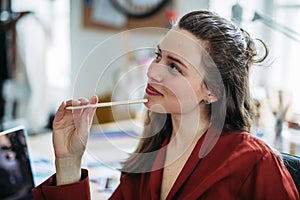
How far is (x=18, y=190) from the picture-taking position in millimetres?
1111

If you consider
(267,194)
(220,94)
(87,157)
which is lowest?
(87,157)

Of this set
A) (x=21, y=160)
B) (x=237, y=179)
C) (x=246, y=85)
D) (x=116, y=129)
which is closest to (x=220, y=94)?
(x=246, y=85)

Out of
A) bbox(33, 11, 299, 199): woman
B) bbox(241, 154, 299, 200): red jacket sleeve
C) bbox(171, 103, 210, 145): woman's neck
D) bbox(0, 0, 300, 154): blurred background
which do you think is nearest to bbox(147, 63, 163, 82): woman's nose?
bbox(33, 11, 299, 199): woman

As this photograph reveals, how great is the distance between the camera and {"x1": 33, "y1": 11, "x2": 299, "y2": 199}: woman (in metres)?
0.86

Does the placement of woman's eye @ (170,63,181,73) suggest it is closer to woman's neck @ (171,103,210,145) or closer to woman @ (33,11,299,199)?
woman @ (33,11,299,199)

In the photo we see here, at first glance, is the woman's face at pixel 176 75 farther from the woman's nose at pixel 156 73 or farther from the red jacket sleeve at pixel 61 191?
the red jacket sleeve at pixel 61 191

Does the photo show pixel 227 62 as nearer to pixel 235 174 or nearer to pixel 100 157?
pixel 235 174

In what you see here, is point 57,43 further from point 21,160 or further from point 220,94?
point 220,94

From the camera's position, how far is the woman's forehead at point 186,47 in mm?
880

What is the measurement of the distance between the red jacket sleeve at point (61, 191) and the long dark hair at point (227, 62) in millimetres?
358

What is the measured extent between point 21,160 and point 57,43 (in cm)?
210

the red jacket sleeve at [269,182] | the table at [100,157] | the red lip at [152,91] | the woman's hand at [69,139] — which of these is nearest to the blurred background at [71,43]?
the table at [100,157]

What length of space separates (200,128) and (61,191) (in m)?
0.37

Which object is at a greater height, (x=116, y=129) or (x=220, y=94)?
(x=220, y=94)
